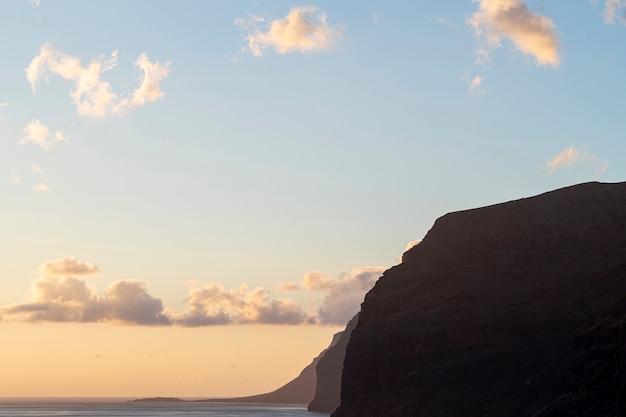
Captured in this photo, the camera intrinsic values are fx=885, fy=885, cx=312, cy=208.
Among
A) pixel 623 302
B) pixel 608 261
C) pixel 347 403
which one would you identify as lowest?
pixel 347 403

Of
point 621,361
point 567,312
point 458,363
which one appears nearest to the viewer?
point 621,361

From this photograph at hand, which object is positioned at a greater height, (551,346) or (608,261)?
(608,261)

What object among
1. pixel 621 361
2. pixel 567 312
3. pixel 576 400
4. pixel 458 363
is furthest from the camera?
pixel 567 312

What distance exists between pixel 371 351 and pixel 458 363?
2500 cm

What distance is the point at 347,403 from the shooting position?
19412 cm

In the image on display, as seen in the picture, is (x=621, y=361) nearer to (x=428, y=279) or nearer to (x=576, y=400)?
(x=576, y=400)

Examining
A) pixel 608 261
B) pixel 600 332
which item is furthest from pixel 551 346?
pixel 600 332

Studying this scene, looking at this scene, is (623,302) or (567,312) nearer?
(623,302)

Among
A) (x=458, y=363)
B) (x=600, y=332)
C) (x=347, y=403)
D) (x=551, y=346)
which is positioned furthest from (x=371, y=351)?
(x=600, y=332)

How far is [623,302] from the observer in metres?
117

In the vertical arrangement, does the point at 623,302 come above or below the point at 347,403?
above

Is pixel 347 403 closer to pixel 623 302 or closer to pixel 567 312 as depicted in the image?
pixel 567 312

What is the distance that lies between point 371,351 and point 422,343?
1562 centimetres

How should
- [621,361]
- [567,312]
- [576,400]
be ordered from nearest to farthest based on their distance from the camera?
[621,361]
[576,400]
[567,312]
